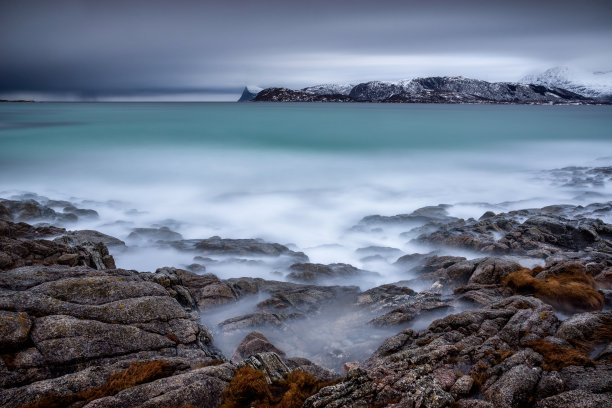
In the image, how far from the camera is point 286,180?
32.3 meters

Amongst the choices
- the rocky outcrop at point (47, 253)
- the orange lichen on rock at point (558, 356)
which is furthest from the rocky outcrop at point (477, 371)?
the rocky outcrop at point (47, 253)

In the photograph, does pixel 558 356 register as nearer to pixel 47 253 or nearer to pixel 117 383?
pixel 117 383

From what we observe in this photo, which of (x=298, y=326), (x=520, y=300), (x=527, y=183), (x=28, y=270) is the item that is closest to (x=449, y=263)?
(x=520, y=300)

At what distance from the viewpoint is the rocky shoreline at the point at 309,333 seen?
5.29 m

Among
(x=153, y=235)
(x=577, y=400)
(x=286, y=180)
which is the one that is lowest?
(x=153, y=235)

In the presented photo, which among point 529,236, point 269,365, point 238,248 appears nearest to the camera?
point 269,365

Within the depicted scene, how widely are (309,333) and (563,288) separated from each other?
22.2ft

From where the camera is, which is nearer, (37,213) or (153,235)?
Result: (153,235)

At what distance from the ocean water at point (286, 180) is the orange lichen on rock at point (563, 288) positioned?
544 centimetres

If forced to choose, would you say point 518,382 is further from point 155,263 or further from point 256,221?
point 256,221

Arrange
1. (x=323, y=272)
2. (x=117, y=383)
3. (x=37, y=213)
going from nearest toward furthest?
(x=117, y=383) → (x=323, y=272) → (x=37, y=213)

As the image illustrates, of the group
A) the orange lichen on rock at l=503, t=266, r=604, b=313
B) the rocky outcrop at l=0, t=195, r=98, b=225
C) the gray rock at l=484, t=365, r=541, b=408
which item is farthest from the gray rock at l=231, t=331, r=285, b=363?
the rocky outcrop at l=0, t=195, r=98, b=225

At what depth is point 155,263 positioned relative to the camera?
15.0 meters

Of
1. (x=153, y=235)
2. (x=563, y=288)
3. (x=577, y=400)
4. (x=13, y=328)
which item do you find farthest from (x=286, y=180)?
(x=577, y=400)
